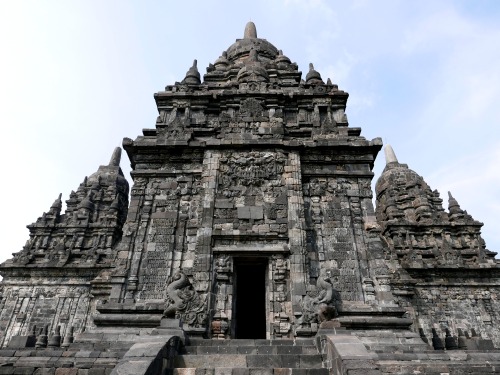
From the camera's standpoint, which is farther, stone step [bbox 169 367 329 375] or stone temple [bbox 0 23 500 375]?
stone temple [bbox 0 23 500 375]

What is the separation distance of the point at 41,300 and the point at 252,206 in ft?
46.2

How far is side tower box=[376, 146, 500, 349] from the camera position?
19266mm

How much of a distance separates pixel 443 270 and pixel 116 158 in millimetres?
24573

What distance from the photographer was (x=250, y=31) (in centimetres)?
2400

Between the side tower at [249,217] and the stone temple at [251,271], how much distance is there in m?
0.05

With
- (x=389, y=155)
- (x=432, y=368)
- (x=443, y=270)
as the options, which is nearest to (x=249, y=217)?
(x=432, y=368)

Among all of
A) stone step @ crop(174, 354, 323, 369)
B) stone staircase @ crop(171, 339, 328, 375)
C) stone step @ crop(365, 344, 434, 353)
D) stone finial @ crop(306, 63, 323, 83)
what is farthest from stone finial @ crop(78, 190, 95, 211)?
stone step @ crop(365, 344, 434, 353)

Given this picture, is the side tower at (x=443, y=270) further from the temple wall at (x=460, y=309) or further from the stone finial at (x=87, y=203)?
the stone finial at (x=87, y=203)

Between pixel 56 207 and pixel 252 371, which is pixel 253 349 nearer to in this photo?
pixel 252 371

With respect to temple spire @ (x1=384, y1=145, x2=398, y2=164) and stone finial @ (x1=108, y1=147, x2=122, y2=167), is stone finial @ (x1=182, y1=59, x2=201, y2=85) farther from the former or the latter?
temple spire @ (x1=384, y1=145, x2=398, y2=164)

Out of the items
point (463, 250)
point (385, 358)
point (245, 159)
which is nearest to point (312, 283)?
point (385, 358)

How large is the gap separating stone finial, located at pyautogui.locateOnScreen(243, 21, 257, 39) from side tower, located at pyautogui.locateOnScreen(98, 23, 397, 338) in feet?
27.0

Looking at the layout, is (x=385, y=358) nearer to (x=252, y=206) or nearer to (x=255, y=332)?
(x=252, y=206)

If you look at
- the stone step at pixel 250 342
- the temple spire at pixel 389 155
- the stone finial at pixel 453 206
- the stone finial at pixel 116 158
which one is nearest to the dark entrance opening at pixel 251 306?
the stone step at pixel 250 342
